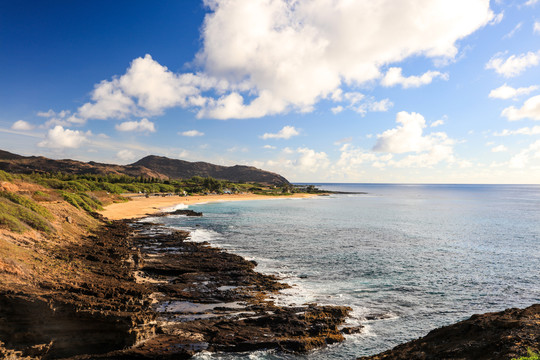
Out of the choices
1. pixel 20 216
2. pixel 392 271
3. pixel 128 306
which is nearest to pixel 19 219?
pixel 20 216

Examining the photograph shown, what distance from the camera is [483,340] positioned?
10.6m

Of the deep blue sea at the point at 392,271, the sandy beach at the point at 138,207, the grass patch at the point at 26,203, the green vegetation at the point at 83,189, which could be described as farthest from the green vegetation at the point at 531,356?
the sandy beach at the point at 138,207

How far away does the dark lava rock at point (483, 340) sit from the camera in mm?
9489

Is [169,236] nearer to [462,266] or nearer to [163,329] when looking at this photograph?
[163,329]

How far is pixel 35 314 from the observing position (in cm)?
1243

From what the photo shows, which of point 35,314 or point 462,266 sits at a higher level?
point 35,314

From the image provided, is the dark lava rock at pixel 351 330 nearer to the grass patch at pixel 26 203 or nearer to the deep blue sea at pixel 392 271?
the deep blue sea at pixel 392 271

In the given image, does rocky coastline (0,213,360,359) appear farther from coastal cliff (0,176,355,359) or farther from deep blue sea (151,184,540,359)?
deep blue sea (151,184,540,359)

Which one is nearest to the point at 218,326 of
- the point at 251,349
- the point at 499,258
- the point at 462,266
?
the point at 251,349

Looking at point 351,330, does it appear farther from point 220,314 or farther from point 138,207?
point 138,207

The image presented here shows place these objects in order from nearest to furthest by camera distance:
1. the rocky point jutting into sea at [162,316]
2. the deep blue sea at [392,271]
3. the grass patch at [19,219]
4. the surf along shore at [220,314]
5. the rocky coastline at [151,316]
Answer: the rocky point jutting into sea at [162,316]
the rocky coastline at [151,316]
the surf along shore at [220,314]
the deep blue sea at [392,271]
the grass patch at [19,219]

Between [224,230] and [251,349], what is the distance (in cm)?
3822

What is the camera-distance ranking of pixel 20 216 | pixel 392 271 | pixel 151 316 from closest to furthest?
pixel 151 316 → pixel 20 216 → pixel 392 271

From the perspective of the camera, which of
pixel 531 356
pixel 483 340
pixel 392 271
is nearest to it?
pixel 531 356
